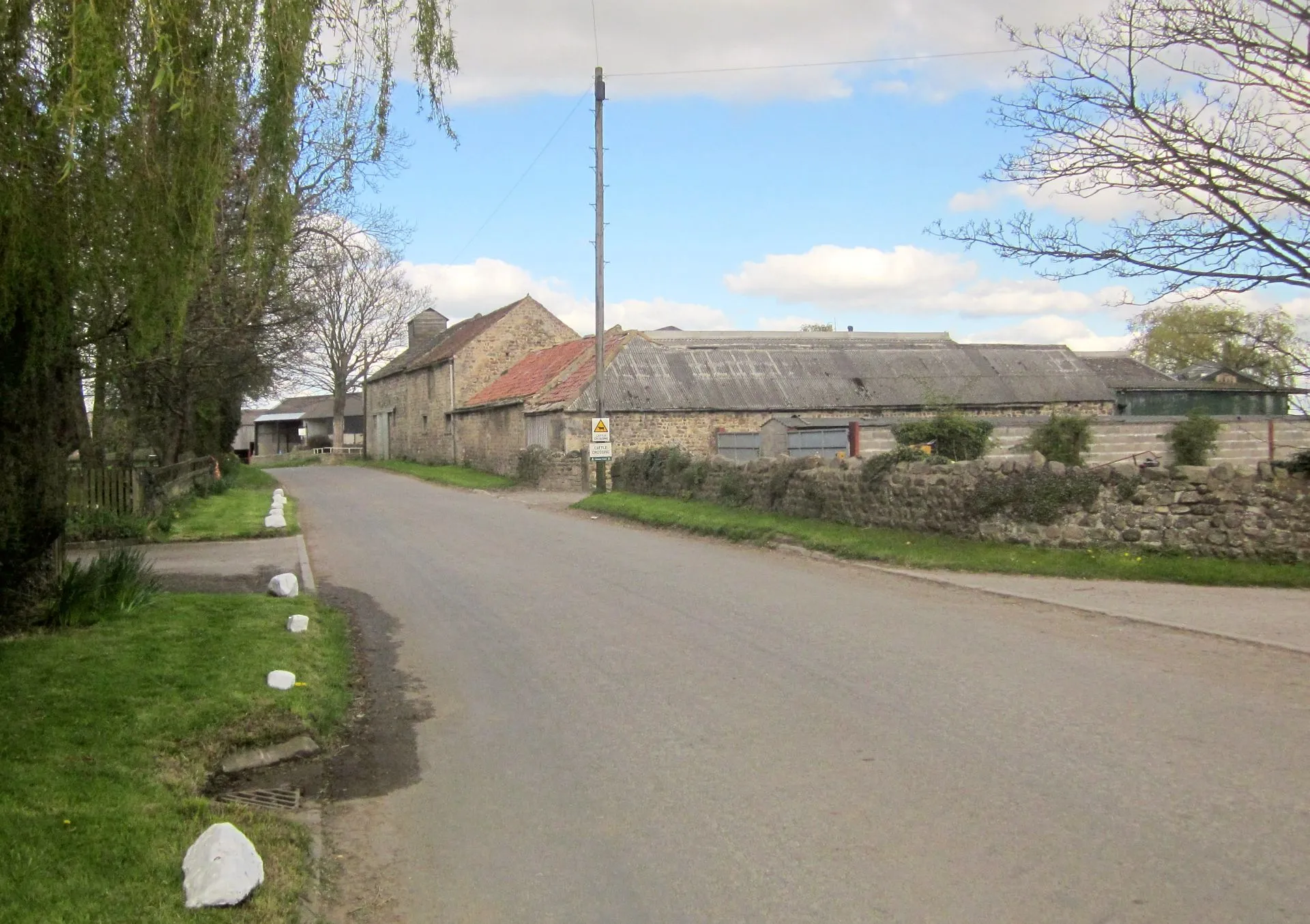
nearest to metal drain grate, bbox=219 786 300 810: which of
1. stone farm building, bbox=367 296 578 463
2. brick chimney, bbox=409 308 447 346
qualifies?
stone farm building, bbox=367 296 578 463

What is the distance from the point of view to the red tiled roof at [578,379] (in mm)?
34688

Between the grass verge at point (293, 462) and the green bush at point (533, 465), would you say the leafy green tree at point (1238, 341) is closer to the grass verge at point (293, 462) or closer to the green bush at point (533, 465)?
the green bush at point (533, 465)

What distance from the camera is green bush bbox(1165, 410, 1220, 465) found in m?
20.7

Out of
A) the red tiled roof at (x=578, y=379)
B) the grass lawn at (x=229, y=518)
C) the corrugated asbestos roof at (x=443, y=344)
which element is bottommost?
the grass lawn at (x=229, y=518)

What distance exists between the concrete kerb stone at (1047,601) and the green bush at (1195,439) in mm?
8740

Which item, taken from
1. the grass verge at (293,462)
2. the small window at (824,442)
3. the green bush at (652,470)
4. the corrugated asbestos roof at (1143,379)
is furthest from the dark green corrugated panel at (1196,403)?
the grass verge at (293,462)

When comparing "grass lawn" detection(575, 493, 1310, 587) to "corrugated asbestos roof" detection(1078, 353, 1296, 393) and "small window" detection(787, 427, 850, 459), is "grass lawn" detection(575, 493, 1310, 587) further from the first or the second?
"corrugated asbestos roof" detection(1078, 353, 1296, 393)

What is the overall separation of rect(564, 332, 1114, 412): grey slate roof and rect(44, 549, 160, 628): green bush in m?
22.9

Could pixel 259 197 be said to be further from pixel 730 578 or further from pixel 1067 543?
pixel 1067 543

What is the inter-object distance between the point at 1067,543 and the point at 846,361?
25.5m

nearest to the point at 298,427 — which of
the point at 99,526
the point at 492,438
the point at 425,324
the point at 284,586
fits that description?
the point at 425,324

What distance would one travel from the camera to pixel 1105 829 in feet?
16.8

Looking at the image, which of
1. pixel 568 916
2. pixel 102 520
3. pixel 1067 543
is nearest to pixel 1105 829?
pixel 568 916

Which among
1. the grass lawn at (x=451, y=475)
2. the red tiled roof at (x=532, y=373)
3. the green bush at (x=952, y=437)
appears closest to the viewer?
the green bush at (x=952, y=437)
